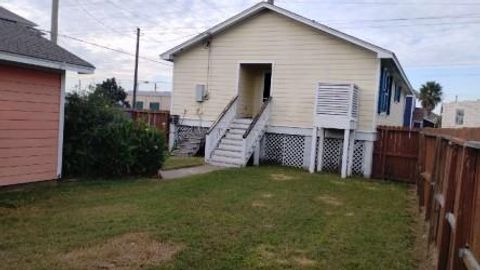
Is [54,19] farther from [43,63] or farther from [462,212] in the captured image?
[462,212]

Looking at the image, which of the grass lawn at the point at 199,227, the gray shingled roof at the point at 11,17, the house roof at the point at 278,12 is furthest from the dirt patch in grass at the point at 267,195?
the gray shingled roof at the point at 11,17

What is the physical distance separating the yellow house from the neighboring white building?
23.6 metres

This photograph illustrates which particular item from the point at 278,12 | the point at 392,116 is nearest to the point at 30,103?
the point at 278,12

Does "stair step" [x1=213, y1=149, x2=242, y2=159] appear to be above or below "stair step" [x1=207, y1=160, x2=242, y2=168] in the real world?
above

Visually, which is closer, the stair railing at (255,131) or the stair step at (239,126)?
the stair railing at (255,131)

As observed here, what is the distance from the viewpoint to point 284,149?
16.2 metres

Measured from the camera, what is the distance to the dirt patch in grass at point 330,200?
9277 mm

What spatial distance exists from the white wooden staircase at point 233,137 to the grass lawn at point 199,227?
13.1ft

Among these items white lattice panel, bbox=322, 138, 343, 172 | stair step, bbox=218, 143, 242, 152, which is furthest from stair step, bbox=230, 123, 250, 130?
white lattice panel, bbox=322, 138, 343, 172

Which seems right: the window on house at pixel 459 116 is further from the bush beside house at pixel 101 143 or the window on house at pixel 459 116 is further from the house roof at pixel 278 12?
the bush beside house at pixel 101 143

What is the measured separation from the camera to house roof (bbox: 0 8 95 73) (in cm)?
831

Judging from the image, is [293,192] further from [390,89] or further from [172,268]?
[390,89]

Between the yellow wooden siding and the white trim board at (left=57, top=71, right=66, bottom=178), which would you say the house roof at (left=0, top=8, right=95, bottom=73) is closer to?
the white trim board at (left=57, top=71, right=66, bottom=178)

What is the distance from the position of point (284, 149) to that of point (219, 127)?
249 centimetres
